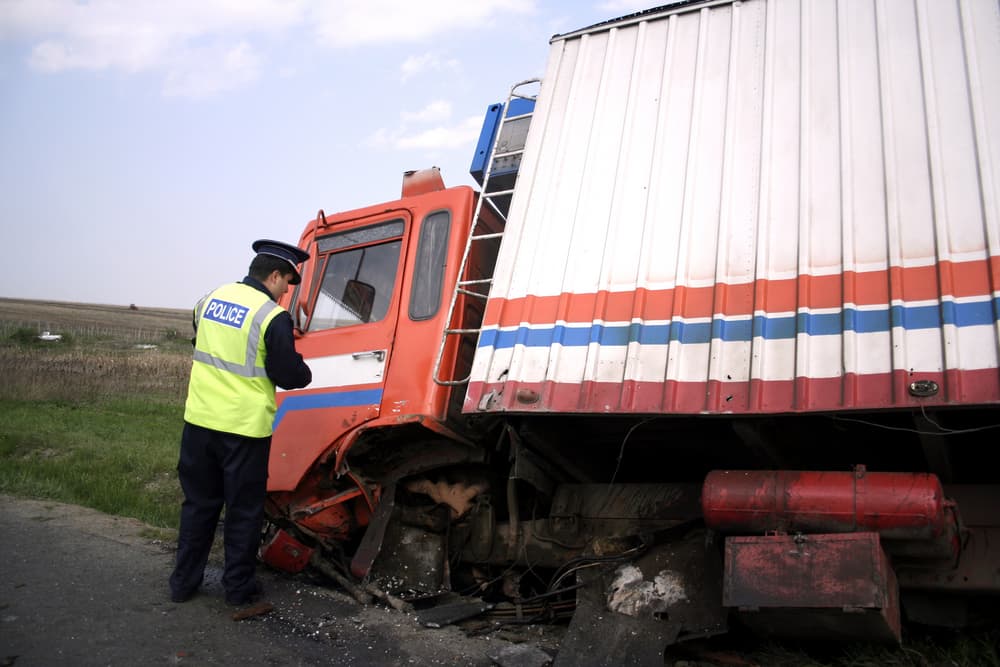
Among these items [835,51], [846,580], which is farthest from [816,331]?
[835,51]

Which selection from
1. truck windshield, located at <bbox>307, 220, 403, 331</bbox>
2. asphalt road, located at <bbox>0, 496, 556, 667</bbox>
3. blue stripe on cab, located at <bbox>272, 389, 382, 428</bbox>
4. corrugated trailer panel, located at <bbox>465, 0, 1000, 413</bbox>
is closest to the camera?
corrugated trailer panel, located at <bbox>465, 0, 1000, 413</bbox>

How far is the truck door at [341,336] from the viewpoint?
4.32 meters

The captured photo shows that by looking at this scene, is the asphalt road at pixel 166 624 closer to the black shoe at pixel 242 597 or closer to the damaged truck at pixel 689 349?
the black shoe at pixel 242 597

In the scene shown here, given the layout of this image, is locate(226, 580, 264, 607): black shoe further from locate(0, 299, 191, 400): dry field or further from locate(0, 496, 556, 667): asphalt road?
locate(0, 299, 191, 400): dry field

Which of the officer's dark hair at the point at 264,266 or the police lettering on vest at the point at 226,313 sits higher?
the officer's dark hair at the point at 264,266

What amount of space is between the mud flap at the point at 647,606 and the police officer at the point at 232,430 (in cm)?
162

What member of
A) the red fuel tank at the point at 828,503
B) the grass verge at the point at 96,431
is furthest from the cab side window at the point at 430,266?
the grass verge at the point at 96,431

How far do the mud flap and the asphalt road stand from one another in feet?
1.23

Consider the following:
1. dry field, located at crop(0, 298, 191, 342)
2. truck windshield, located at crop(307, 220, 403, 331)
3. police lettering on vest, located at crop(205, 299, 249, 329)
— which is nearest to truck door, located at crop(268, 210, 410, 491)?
truck windshield, located at crop(307, 220, 403, 331)

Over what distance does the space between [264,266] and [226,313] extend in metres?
0.35

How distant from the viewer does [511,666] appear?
10.4 ft

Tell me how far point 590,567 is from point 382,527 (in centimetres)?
116

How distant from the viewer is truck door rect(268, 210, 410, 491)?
4.32 m

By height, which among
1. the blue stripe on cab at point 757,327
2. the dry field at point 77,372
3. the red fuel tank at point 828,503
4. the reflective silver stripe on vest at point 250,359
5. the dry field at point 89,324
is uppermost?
the dry field at point 89,324
